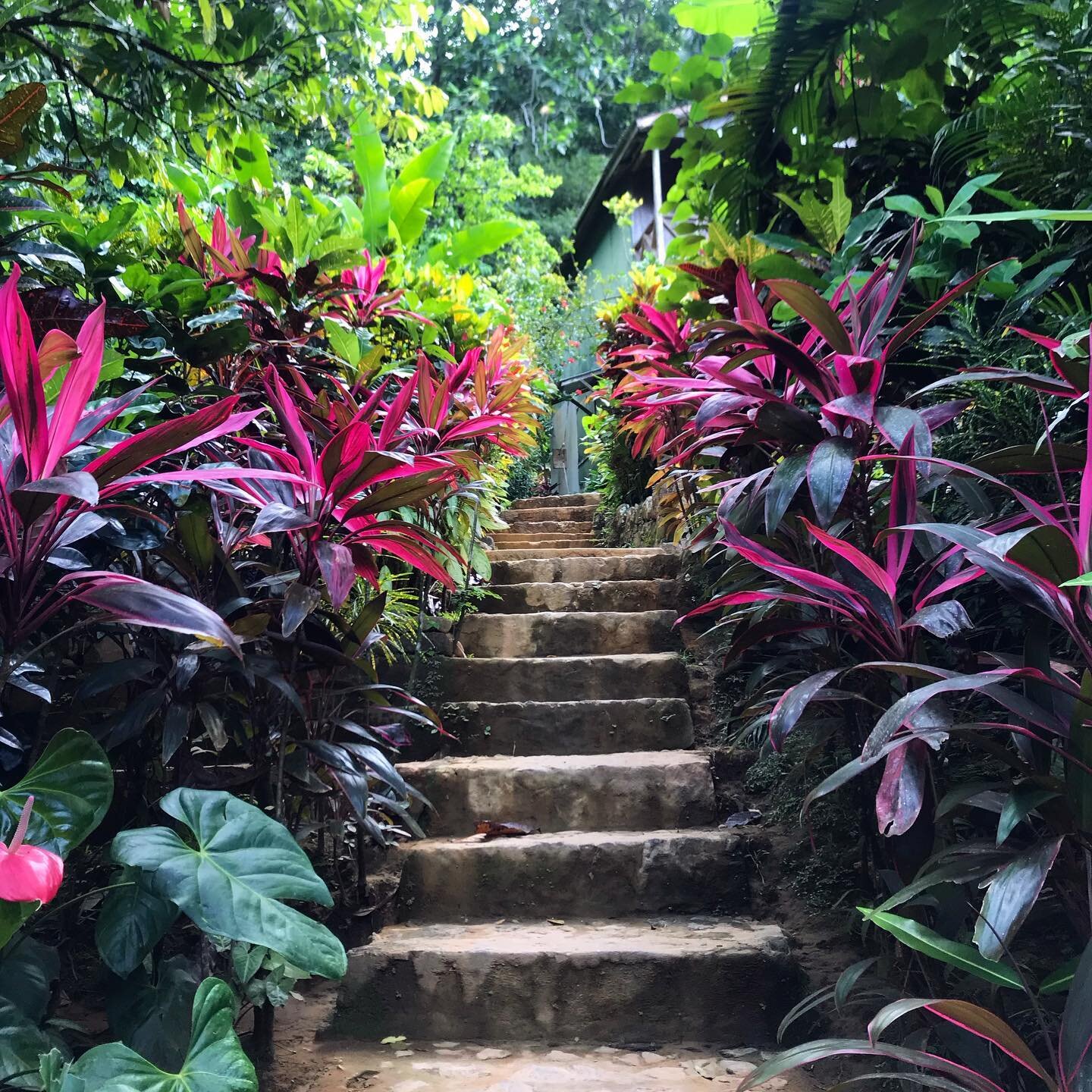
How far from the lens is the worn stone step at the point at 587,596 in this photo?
10.8ft

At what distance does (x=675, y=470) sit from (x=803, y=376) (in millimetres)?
1166

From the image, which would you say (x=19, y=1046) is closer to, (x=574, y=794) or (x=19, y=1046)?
(x=19, y=1046)

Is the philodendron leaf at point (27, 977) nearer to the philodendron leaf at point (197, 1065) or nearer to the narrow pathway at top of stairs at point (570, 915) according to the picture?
the philodendron leaf at point (197, 1065)

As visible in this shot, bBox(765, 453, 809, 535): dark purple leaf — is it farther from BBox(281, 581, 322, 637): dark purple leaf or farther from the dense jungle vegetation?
BBox(281, 581, 322, 637): dark purple leaf

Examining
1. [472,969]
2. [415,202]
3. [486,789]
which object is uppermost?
[415,202]

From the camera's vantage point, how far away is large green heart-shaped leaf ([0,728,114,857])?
42.3 inches

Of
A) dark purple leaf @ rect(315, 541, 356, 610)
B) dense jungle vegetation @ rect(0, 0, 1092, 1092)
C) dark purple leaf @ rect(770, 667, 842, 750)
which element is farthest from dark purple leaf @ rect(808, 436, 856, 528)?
dark purple leaf @ rect(315, 541, 356, 610)

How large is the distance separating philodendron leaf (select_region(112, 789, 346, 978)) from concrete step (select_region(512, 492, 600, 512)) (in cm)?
469

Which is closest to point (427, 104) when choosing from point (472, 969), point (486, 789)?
point (486, 789)

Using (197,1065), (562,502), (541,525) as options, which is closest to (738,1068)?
(197,1065)

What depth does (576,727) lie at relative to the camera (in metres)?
2.59

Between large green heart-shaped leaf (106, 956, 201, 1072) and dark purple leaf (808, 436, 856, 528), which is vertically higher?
dark purple leaf (808, 436, 856, 528)

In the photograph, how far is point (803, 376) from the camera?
1.53 m

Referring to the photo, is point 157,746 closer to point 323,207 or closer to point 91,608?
point 91,608
